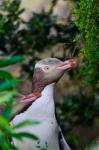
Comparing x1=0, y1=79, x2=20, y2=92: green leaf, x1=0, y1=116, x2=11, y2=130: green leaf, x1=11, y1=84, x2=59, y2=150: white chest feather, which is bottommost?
x1=11, y1=84, x2=59, y2=150: white chest feather

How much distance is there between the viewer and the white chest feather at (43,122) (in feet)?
8.87

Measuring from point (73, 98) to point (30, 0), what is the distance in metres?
2.27

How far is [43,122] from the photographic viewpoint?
2.72 metres

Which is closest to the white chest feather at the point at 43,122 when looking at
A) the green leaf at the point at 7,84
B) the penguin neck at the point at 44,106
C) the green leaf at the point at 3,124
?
the penguin neck at the point at 44,106

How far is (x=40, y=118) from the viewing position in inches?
107

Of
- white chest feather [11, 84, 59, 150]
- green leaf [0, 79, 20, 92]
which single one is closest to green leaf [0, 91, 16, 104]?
green leaf [0, 79, 20, 92]

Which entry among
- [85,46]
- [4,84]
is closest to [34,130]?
[85,46]

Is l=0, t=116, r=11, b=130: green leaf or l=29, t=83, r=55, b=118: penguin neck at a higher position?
l=0, t=116, r=11, b=130: green leaf

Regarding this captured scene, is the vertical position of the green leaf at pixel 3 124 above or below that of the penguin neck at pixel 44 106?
above

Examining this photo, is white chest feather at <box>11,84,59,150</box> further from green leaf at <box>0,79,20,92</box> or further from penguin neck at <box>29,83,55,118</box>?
green leaf at <box>0,79,20,92</box>

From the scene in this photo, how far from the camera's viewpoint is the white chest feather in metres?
2.71

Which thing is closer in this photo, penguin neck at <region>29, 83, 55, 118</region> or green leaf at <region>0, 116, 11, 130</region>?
green leaf at <region>0, 116, 11, 130</region>

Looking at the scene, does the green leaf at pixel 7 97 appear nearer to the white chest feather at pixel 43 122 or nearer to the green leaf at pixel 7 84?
the green leaf at pixel 7 84

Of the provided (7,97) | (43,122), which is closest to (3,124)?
(7,97)
